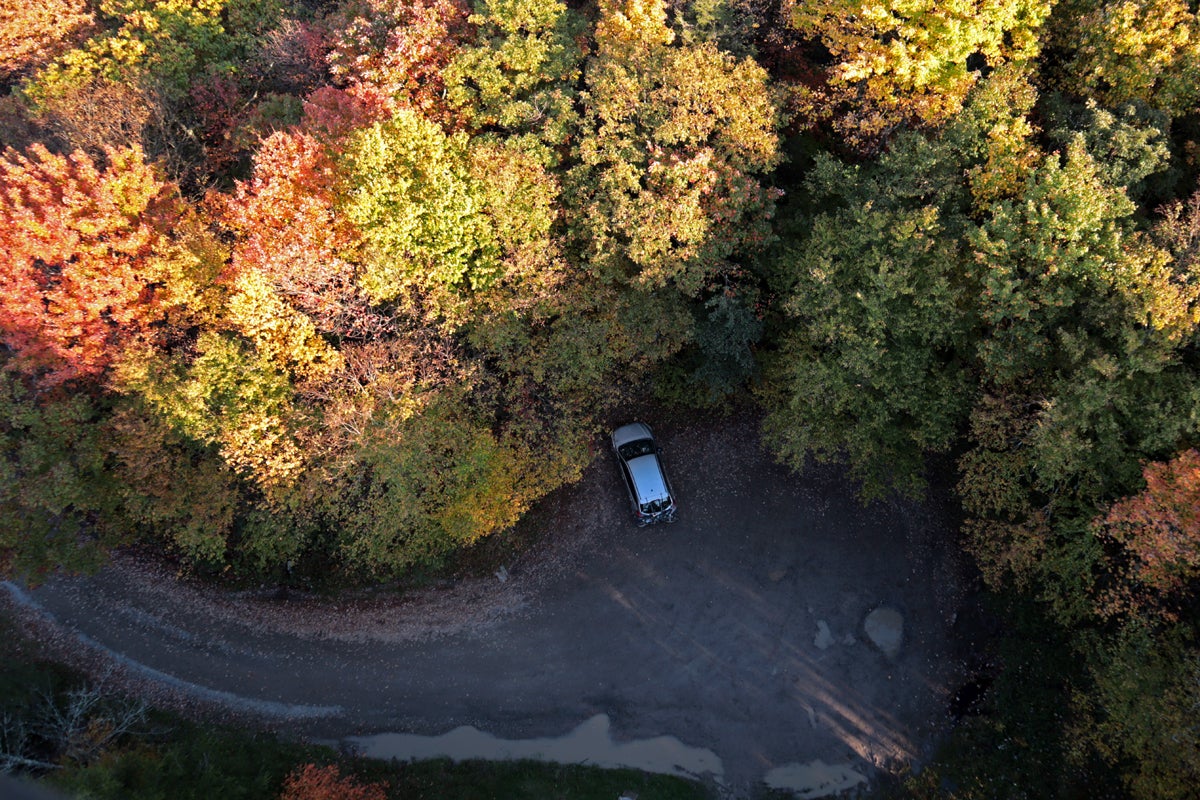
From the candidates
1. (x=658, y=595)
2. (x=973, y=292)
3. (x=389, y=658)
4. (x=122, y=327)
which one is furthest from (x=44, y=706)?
(x=973, y=292)

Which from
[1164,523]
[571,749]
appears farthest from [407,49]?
[1164,523]

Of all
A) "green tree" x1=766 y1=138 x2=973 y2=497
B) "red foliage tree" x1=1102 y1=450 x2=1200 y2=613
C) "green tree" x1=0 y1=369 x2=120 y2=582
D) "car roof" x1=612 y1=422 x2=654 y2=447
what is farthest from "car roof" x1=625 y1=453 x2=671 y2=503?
"green tree" x1=0 y1=369 x2=120 y2=582

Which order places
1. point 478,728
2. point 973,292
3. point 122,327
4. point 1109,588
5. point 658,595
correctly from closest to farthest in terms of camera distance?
point 1109,588 → point 973,292 → point 122,327 → point 478,728 → point 658,595

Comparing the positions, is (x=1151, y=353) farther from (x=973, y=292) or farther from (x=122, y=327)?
(x=122, y=327)

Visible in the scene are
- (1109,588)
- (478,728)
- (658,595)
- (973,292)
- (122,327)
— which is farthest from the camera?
(658,595)

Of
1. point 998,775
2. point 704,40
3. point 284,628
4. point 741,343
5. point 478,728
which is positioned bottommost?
point 998,775

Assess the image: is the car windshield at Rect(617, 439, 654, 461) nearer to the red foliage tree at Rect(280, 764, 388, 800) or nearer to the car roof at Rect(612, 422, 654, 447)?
the car roof at Rect(612, 422, 654, 447)

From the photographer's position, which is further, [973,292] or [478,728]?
[478,728]
